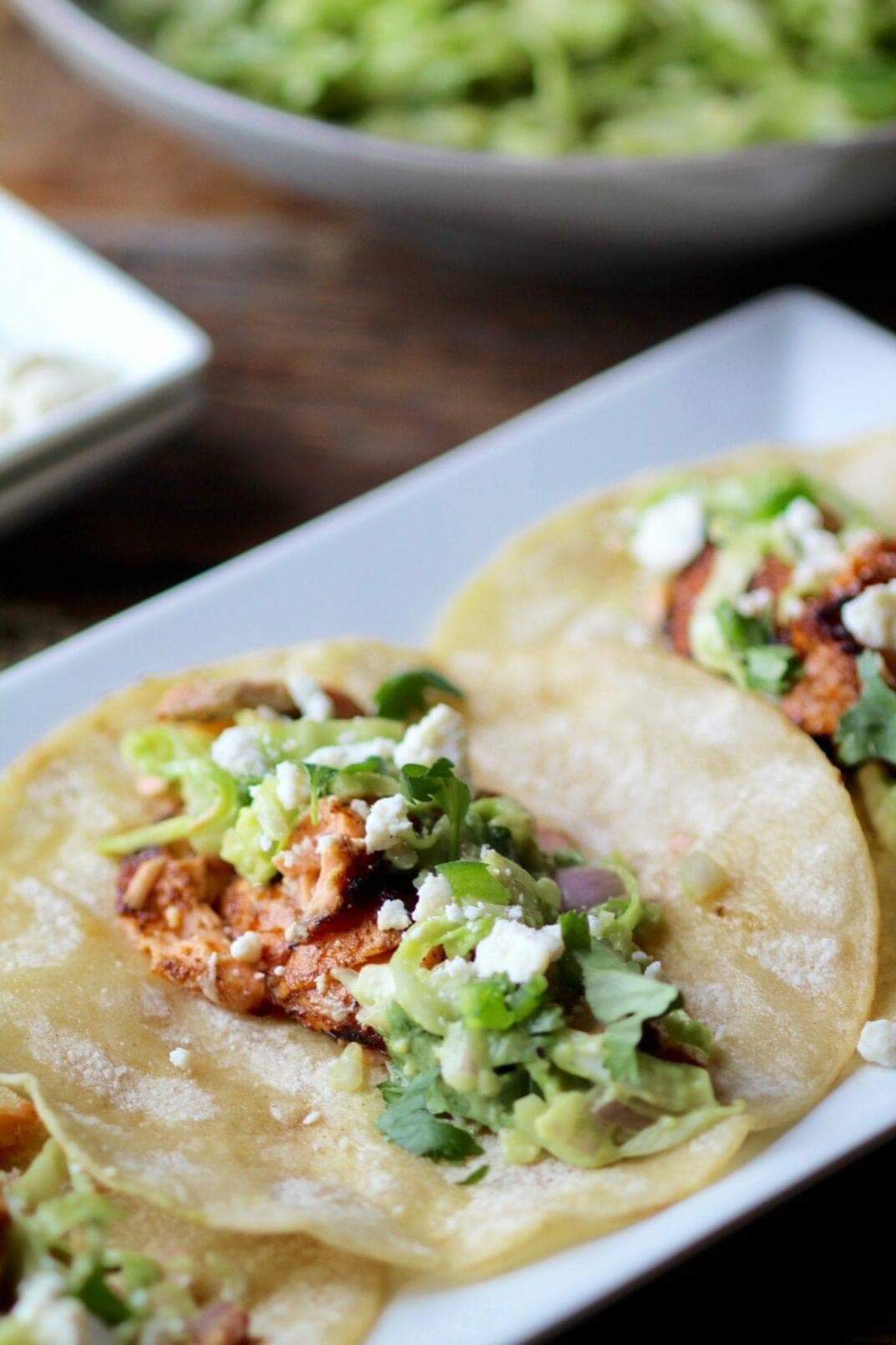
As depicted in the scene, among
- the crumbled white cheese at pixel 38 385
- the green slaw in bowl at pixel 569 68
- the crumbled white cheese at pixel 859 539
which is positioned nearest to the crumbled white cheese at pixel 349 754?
the crumbled white cheese at pixel 859 539

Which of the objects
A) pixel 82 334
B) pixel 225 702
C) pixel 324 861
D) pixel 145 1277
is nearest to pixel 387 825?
pixel 324 861

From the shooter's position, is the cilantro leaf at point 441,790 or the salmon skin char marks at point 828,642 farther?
the salmon skin char marks at point 828,642

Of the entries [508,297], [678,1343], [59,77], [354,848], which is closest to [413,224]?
[508,297]

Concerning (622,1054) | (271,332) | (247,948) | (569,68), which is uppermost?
(569,68)

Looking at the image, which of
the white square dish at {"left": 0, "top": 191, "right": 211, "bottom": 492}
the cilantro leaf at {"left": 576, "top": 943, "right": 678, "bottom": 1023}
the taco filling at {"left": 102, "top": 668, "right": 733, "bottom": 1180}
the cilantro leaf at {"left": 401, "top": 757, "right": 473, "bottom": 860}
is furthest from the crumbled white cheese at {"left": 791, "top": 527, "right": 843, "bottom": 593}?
the white square dish at {"left": 0, "top": 191, "right": 211, "bottom": 492}

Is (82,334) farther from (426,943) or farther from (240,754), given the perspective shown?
(426,943)

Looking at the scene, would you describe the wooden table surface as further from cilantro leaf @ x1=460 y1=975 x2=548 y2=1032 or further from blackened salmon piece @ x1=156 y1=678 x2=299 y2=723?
cilantro leaf @ x1=460 y1=975 x2=548 y2=1032

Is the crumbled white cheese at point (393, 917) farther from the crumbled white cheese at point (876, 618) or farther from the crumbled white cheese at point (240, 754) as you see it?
the crumbled white cheese at point (876, 618)
